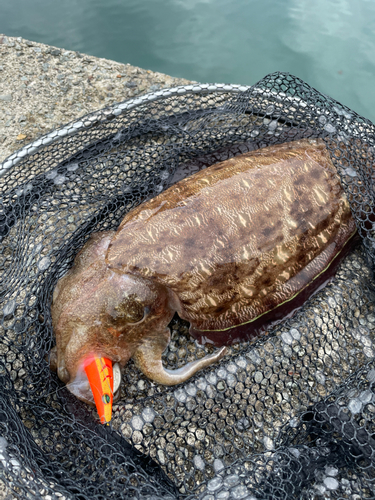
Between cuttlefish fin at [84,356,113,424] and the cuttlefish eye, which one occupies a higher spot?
the cuttlefish eye

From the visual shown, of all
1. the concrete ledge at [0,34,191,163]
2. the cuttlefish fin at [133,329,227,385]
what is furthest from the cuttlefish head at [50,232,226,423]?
the concrete ledge at [0,34,191,163]

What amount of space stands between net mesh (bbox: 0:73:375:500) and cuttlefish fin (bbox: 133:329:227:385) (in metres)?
0.06

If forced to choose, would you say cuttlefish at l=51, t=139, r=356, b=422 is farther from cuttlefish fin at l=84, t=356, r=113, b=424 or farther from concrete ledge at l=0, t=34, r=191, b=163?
concrete ledge at l=0, t=34, r=191, b=163

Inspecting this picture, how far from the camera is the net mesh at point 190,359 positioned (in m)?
1.84

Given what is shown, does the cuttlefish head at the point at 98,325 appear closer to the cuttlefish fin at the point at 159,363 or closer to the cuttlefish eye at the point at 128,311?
the cuttlefish eye at the point at 128,311

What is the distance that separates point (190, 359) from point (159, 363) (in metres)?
0.24

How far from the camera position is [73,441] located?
6.59ft

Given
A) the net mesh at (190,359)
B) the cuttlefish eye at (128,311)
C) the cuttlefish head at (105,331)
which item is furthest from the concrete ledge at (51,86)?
the cuttlefish eye at (128,311)

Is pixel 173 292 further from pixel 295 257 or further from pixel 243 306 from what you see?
pixel 295 257

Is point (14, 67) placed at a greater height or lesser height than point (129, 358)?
greater

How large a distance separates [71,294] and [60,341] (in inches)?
11.2

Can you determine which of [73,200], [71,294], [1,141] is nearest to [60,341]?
[71,294]

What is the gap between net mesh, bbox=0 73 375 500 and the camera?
72.4 inches

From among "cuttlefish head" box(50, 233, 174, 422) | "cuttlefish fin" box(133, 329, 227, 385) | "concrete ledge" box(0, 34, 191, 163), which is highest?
"concrete ledge" box(0, 34, 191, 163)
